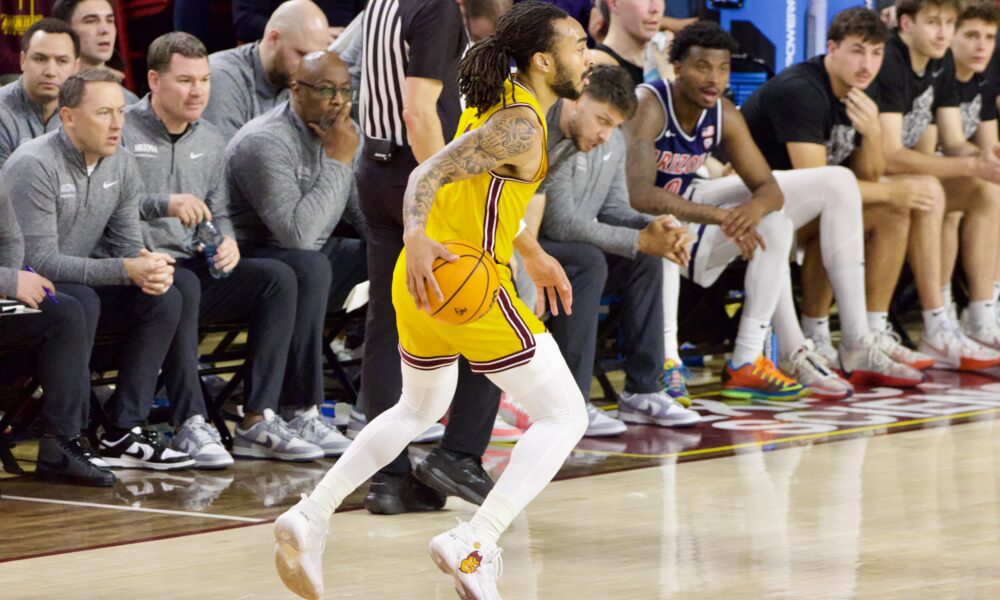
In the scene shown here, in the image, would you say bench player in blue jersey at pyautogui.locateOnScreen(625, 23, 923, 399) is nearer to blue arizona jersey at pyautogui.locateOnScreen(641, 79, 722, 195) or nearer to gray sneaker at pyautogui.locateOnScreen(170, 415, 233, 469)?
blue arizona jersey at pyautogui.locateOnScreen(641, 79, 722, 195)

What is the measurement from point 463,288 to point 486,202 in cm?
26

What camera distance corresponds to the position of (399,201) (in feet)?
15.6

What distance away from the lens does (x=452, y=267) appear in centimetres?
373

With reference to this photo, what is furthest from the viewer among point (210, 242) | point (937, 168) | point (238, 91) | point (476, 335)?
point (937, 168)

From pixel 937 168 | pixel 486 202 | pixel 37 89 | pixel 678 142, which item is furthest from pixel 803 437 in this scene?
pixel 37 89

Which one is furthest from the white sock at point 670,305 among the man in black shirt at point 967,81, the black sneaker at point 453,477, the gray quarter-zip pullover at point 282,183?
the black sneaker at point 453,477

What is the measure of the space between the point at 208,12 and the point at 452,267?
15.8 ft

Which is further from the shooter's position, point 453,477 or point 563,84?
point 453,477

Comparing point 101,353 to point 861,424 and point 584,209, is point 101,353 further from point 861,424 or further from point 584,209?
point 861,424

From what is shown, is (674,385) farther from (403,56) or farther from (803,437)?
(403,56)

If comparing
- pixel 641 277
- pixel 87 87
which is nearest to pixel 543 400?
pixel 87 87

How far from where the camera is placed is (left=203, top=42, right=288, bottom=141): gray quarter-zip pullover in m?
6.80

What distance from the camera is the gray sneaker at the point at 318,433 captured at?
5902 mm

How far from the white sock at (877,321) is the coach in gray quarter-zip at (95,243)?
378 cm
